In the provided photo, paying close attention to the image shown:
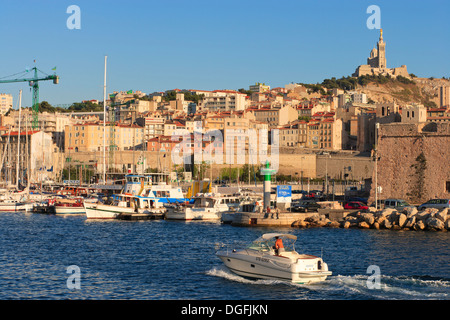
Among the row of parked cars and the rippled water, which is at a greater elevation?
the row of parked cars

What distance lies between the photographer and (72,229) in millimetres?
34812

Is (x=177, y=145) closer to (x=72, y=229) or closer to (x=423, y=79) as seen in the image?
(x=72, y=229)

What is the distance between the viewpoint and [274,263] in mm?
18016

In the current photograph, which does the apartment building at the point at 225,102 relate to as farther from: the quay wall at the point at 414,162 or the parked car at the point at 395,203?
the parked car at the point at 395,203

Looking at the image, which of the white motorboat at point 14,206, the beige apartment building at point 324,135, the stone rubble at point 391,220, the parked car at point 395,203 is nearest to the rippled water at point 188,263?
the stone rubble at point 391,220

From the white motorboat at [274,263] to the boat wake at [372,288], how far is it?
7.3 inches

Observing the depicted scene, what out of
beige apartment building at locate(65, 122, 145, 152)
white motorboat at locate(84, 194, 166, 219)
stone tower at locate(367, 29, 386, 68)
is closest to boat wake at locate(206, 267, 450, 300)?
white motorboat at locate(84, 194, 166, 219)

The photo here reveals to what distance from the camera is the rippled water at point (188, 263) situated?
17359 millimetres

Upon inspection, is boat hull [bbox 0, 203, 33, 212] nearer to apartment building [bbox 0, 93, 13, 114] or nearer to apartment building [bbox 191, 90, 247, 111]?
apartment building [bbox 191, 90, 247, 111]

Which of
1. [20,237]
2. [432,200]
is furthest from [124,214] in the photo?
[432,200]

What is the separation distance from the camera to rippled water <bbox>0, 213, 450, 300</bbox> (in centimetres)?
1736

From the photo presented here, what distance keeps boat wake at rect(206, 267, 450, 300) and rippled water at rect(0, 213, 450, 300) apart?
26 mm

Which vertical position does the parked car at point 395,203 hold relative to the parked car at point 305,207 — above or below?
above

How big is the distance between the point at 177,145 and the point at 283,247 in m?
74.3
